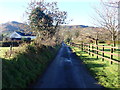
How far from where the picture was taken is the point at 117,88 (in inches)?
252

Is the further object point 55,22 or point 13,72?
point 55,22

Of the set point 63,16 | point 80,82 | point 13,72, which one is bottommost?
point 80,82

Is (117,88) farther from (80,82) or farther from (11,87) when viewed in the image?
(11,87)

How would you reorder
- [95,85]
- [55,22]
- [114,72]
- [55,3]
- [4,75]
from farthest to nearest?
[55,22] → [55,3] → [114,72] → [95,85] → [4,75]

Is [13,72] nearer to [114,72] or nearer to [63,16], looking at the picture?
[114,72]

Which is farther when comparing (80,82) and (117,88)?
(80,82)

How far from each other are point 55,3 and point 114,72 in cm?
2073

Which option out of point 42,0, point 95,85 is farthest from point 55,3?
point 95,85

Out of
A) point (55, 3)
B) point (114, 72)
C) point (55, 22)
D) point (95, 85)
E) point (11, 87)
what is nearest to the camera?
point (11, 87)

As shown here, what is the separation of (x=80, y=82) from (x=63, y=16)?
80.2ft

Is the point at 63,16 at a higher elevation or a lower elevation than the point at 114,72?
higher

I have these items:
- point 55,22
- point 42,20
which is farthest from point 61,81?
point 55,22

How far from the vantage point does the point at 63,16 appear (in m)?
30.9

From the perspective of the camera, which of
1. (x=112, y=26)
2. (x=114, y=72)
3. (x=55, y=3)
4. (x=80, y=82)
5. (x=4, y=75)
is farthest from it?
(x=55, y=3)
